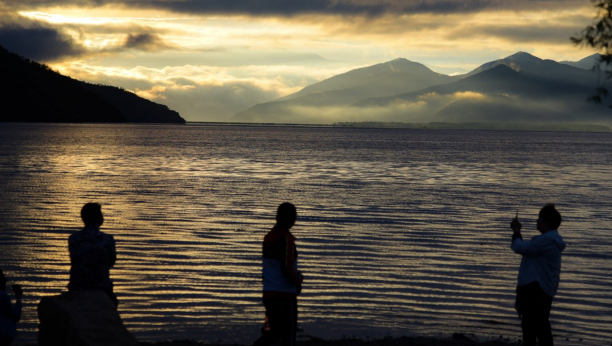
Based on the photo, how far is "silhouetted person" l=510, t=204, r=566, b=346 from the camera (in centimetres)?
775

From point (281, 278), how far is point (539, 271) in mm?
2827

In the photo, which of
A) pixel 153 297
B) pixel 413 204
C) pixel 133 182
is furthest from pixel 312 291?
pixel 133 182

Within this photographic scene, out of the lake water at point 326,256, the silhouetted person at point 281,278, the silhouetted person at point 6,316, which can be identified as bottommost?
the lake water at point 326,256

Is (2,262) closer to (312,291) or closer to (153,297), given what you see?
(153,297)

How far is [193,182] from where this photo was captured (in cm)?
4422

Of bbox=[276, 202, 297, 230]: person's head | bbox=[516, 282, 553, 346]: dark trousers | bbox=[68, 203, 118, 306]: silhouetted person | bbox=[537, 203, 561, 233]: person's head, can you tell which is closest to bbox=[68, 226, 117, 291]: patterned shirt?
bbox=[68, 203, 118, 306]: silhouetted person

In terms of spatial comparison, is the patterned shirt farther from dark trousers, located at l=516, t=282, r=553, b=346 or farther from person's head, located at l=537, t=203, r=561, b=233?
person's head, located at l=537, t=203, r=561, b=233

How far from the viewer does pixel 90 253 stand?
312 inches

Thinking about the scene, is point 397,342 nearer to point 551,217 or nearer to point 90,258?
point 551,217

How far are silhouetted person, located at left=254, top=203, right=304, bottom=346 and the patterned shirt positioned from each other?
186 centimetres

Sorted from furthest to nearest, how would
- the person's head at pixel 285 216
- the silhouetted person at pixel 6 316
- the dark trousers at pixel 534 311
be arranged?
the dark trousers at pixel 534 311 < the silhouetted person at pixel 6 316 < the person's head at pixel 285 216

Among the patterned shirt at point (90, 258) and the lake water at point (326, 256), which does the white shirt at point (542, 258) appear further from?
the patterned shirt at point (90, 258)

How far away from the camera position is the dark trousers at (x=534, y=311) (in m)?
7.87

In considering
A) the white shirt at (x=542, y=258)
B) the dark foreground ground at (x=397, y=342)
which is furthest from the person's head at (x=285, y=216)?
the dark foreground ground at (x=397, y=342)
